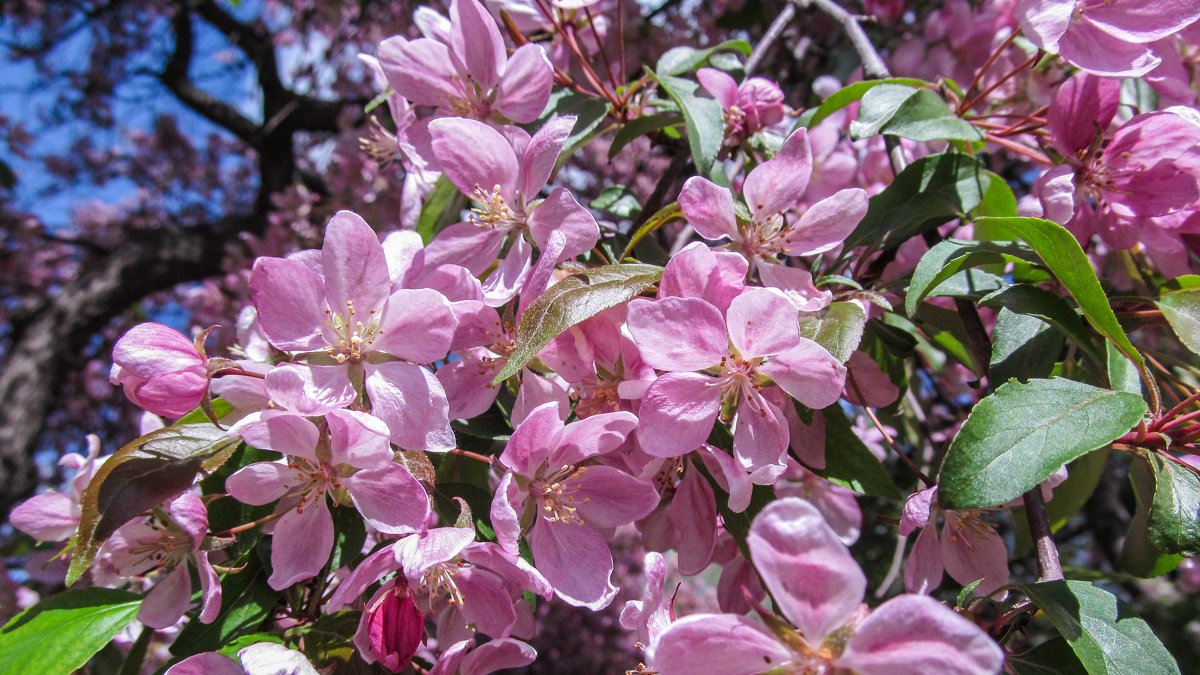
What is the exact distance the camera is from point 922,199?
1020 mm

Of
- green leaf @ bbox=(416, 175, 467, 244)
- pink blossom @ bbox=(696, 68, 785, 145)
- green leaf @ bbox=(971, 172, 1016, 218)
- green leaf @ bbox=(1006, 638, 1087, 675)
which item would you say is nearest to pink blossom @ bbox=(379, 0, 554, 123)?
green leaf @ bbox=(416, 175, 467, 244)

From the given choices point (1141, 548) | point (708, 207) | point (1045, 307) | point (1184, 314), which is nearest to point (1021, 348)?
point (1045, 307)

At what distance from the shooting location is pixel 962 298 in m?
0.96

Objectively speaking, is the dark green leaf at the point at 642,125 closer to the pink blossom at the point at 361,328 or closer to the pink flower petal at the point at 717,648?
the pink blossom at the point at 361,328

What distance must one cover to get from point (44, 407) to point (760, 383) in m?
4.71

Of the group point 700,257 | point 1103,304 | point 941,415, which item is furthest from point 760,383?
point 941,415

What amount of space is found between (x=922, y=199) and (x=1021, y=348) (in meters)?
0.25

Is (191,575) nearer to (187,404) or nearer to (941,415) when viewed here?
(187,404)

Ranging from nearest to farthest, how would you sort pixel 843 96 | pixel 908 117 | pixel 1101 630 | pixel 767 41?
pixel 1101 630, pixel 908 117, pixel 843 96, pixel 767 41

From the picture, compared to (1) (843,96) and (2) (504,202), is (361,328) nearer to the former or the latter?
(2) (504,202)

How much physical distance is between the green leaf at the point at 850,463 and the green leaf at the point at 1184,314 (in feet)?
1.16

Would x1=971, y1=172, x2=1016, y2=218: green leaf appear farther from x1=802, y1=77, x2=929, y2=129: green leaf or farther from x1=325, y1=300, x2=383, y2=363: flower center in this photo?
x1=325, y1=300, x2=383, y2=363: flower center

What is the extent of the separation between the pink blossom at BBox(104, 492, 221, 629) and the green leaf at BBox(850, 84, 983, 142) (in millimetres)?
897

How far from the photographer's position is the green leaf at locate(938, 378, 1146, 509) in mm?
630
